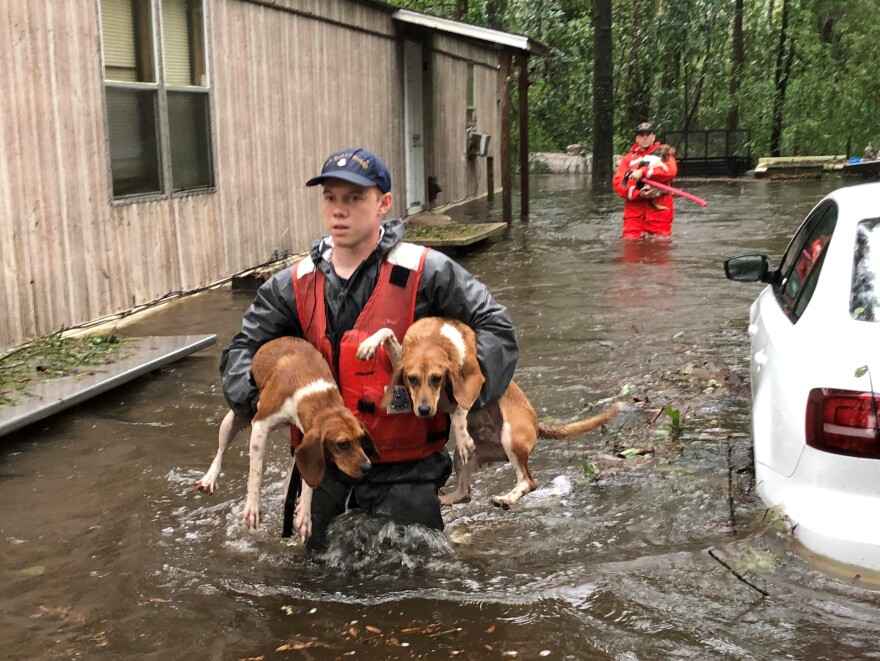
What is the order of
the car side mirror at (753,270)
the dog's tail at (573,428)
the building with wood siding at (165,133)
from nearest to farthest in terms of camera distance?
the dog's tail at (573,428)
the car side mirror at (753,270)
the building with wood siding at (165,133)

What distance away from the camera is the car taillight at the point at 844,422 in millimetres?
3412

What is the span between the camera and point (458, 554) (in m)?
4.68

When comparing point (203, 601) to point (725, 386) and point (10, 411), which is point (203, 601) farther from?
point (725, 386)

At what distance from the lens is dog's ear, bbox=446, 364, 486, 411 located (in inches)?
150

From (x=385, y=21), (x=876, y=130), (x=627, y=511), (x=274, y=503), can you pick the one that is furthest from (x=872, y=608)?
(x=876, y=130)

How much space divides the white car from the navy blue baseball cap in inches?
67.4

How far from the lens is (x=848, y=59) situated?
38.3 meters

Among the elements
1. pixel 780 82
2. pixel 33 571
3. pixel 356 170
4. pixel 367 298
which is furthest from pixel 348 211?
pixel 780 82

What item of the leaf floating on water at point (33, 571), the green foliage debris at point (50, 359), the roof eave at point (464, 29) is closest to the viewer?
the leaf floating on water at point (33, 571)

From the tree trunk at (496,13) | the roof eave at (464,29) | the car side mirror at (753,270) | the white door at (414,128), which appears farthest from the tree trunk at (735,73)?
the car side mirror at (753,270)

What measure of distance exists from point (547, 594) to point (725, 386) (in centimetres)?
377

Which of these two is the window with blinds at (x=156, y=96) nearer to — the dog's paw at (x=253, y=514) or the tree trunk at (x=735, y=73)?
the dog's paw at (x=253, y=514)

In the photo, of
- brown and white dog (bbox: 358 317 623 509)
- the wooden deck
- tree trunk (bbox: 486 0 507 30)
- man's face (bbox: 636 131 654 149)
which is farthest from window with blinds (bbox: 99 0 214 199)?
tree trunk (bbox: 486 0 507 30)

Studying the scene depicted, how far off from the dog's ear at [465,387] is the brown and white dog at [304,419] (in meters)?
0.36
